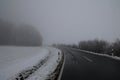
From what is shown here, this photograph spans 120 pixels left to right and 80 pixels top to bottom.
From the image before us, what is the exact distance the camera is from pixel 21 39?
265ft

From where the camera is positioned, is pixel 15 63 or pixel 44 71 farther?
pixel 15 63

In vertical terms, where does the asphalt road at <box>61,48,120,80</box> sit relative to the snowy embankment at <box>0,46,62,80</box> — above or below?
above

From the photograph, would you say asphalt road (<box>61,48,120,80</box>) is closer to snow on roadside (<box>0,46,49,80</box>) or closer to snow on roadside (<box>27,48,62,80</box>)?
snow on roadside (<box>27,48,62,80</box>)

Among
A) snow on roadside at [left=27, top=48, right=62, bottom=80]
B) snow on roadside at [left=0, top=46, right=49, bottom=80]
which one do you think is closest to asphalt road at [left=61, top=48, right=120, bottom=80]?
snow on roadside at [left=27, top=48, right=62, bottom=80]

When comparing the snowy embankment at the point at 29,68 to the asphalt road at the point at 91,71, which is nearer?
the asphalt road at the point at 91,71

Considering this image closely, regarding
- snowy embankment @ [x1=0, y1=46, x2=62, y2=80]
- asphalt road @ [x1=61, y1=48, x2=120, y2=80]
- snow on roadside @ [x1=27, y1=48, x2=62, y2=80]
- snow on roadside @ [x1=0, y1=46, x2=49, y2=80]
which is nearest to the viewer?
asphalt road @ [x1=61, y1=48, x2=120, y2=80]

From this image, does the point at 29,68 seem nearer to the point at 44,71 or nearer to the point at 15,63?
the point at 44,71

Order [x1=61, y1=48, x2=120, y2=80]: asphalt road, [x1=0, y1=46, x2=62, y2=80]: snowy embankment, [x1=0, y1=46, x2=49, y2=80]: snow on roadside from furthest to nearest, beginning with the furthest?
[x1=0, y1=46, x2=49, y2=80]: snow on roadside
[x1=0, y1=46, x2=62, y2=80]: snowy embankment
[x1=61, y1=48, x2=120, y2=80]: asphalt road

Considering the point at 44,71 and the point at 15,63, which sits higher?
the point at 44,71

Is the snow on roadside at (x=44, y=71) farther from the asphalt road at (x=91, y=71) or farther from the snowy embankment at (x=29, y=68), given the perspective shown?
the asphalt road at (x=91, y=71)

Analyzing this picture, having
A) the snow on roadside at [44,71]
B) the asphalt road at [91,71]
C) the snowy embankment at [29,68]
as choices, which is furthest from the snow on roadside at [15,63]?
the asphalt road at [91,71]

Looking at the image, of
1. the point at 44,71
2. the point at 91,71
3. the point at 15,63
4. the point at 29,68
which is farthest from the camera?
the point at 15,63

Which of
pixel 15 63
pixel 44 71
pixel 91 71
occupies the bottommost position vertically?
pixel 15 63

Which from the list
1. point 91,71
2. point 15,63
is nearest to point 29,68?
point 15,63
